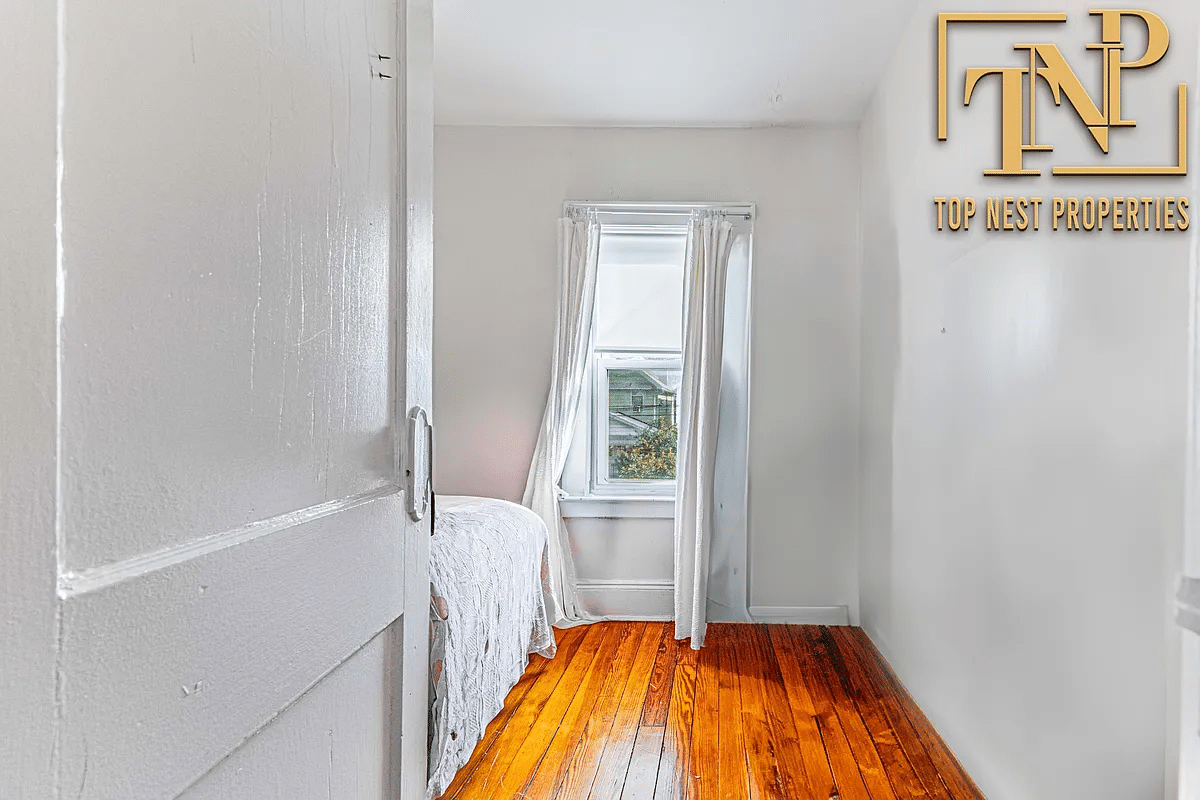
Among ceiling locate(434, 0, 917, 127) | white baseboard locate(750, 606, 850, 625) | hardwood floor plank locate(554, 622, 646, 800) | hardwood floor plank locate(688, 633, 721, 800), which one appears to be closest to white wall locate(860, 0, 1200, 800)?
ceiling locate(434, 0, 917, 127)

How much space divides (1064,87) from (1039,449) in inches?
31.1

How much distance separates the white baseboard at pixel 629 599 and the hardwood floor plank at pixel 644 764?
4.52 feet

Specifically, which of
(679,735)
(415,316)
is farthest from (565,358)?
(415,316)

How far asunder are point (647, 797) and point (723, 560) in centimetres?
189

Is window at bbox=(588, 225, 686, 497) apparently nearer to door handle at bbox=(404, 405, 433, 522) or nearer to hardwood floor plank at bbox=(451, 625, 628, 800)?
hardwood floor plank at bbox=(451, 625, 628, 800)

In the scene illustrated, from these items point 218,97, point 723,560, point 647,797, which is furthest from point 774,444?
point 218,97

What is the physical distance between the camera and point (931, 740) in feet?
8.39

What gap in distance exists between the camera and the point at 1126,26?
5.34 ft

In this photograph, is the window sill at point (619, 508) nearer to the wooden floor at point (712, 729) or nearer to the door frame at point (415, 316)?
the wooden floor at point (712, 729)

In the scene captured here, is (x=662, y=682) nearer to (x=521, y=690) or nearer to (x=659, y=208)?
(x=521, y=690)

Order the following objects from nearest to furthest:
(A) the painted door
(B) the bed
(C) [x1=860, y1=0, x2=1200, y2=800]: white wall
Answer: (A) the painted door, (C) [x1=860, y1=0, x2=1200, y2=800]: white wall, (B) the bed

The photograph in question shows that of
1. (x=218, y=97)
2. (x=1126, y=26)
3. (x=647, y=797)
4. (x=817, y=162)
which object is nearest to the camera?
(x=218, y=97)

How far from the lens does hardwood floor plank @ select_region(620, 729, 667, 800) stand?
2234 millimetres

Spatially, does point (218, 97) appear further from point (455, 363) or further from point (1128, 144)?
→ point (455, 363)
